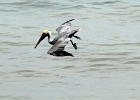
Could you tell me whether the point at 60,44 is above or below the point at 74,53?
above

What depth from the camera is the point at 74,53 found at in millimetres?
16516

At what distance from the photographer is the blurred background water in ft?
42.6

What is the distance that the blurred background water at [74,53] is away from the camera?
42.6 feet

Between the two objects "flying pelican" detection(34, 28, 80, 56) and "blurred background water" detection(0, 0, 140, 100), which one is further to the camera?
"blurred background water" detection(0, 0, 140, 100)

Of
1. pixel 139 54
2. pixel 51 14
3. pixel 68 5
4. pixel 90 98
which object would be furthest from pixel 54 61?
pixel 68 5

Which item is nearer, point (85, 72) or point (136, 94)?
point (136, 94)

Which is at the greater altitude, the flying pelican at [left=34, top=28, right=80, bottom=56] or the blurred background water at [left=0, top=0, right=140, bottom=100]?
the flying pelican at [left=34, top=28, right=80, bottom=56]

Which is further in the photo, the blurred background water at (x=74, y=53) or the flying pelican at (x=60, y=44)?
the blurred background water at (x=74, y=53)

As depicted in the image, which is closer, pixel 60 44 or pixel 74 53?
pixel 60 44

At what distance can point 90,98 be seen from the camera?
12.5 m

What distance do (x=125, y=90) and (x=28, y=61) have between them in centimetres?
356

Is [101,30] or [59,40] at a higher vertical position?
[59,40]

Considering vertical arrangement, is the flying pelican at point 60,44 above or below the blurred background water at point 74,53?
above

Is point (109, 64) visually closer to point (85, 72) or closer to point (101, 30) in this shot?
point (85, 72)
